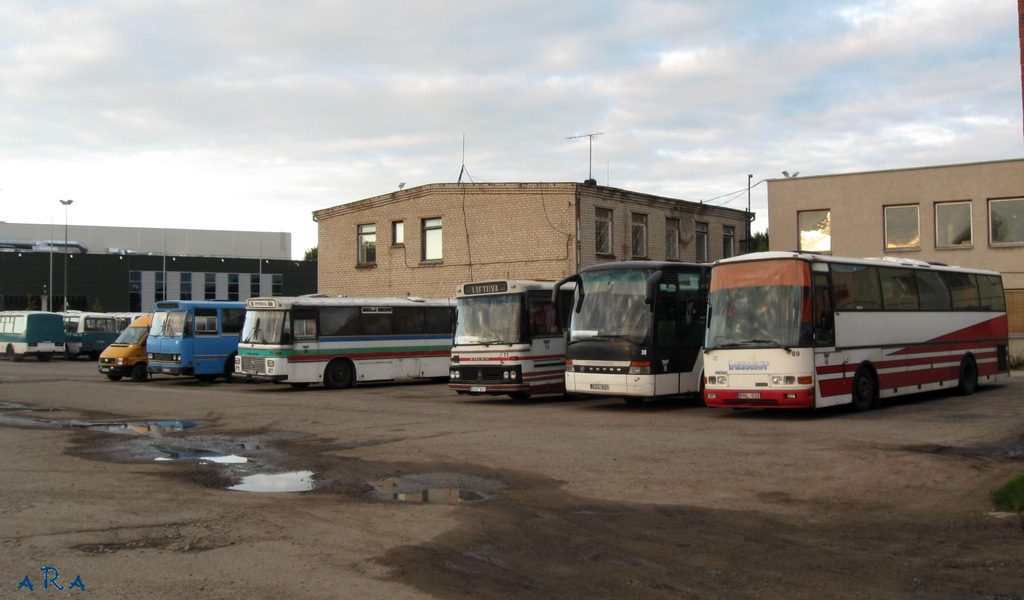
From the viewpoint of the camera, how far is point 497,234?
3331 centimetres

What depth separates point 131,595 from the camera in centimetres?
544

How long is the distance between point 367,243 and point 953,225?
76.1 ft

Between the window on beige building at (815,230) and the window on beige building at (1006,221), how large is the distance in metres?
5.38

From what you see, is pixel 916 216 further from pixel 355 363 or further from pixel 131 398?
pixel 131 398

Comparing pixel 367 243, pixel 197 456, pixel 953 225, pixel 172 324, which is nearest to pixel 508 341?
pixel 197 456

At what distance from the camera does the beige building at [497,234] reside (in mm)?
32031

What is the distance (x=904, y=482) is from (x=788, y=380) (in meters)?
5.67

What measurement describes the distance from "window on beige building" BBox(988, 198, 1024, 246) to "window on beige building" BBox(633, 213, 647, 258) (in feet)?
39.9

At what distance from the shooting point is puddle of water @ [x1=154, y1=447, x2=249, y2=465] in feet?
36.8

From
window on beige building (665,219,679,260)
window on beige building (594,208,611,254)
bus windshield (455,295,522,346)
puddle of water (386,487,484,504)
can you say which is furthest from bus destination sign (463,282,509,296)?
window on beige building (665,219,679,260)

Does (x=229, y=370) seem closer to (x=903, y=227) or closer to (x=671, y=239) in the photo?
(x=671, y=239)

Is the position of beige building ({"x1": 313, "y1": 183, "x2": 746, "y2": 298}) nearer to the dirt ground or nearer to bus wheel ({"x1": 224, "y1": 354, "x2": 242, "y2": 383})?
bus wheel ({"x1": 224, "y1": 354, "x2": 242, "y2": 383})

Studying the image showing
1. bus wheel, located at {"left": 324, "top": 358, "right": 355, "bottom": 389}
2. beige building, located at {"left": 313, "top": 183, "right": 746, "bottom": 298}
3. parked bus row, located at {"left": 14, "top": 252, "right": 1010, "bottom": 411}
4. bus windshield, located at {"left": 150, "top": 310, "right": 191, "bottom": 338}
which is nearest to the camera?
parked bus row, located at {"left": 14, "top": 252, "right": 1010, "bottom": 411}

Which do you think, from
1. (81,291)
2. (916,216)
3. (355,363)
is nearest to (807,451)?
(355,363)
